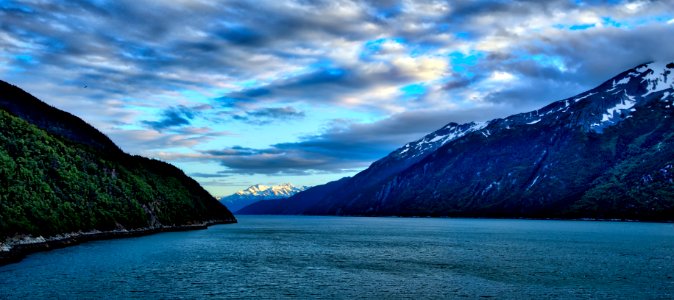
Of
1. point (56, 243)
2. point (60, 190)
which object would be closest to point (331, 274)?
point (56, 243)

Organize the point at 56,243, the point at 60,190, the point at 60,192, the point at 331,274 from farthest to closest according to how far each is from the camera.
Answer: the point at 60,190
the point at 60,192
the point at 56,243
the point at 331,274

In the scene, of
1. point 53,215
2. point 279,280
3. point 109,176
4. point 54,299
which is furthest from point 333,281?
point 109,176

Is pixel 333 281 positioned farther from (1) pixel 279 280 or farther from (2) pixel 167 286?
(2) pixel 167 286

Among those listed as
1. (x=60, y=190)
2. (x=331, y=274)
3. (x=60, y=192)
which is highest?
(x=60, y=190)

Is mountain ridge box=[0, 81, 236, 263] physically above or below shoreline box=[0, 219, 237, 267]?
above

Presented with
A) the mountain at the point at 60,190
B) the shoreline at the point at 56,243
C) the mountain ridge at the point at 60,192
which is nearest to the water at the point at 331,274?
the shoreline at the point at 56,243

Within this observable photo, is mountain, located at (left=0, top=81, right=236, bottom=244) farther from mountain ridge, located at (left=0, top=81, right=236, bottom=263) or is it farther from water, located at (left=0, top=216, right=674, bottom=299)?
water, located at (left=0, top=216, right=674, bottom=299)

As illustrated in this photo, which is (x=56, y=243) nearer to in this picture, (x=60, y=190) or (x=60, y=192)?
(x=60, y=192)

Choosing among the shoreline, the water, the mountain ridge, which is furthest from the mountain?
the water

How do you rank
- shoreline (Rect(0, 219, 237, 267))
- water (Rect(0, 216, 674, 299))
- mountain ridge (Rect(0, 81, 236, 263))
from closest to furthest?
1. water (Rect(0, 216, 674, 299))
2. shoreline (Rect(0, 219, 237, 267))
3. mountain ridge (Rect(0, 81, 236, 263))

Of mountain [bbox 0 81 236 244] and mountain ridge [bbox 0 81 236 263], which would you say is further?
mountain [bbox 0 81 236 244]

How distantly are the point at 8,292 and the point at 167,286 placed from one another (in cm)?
1632

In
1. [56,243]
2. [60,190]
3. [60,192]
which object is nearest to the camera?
[56,243]

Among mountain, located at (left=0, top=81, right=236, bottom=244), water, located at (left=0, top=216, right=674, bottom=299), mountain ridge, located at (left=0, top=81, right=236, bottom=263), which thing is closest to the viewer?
water, located at (left=0, top=216, right=674, bottom=299)
